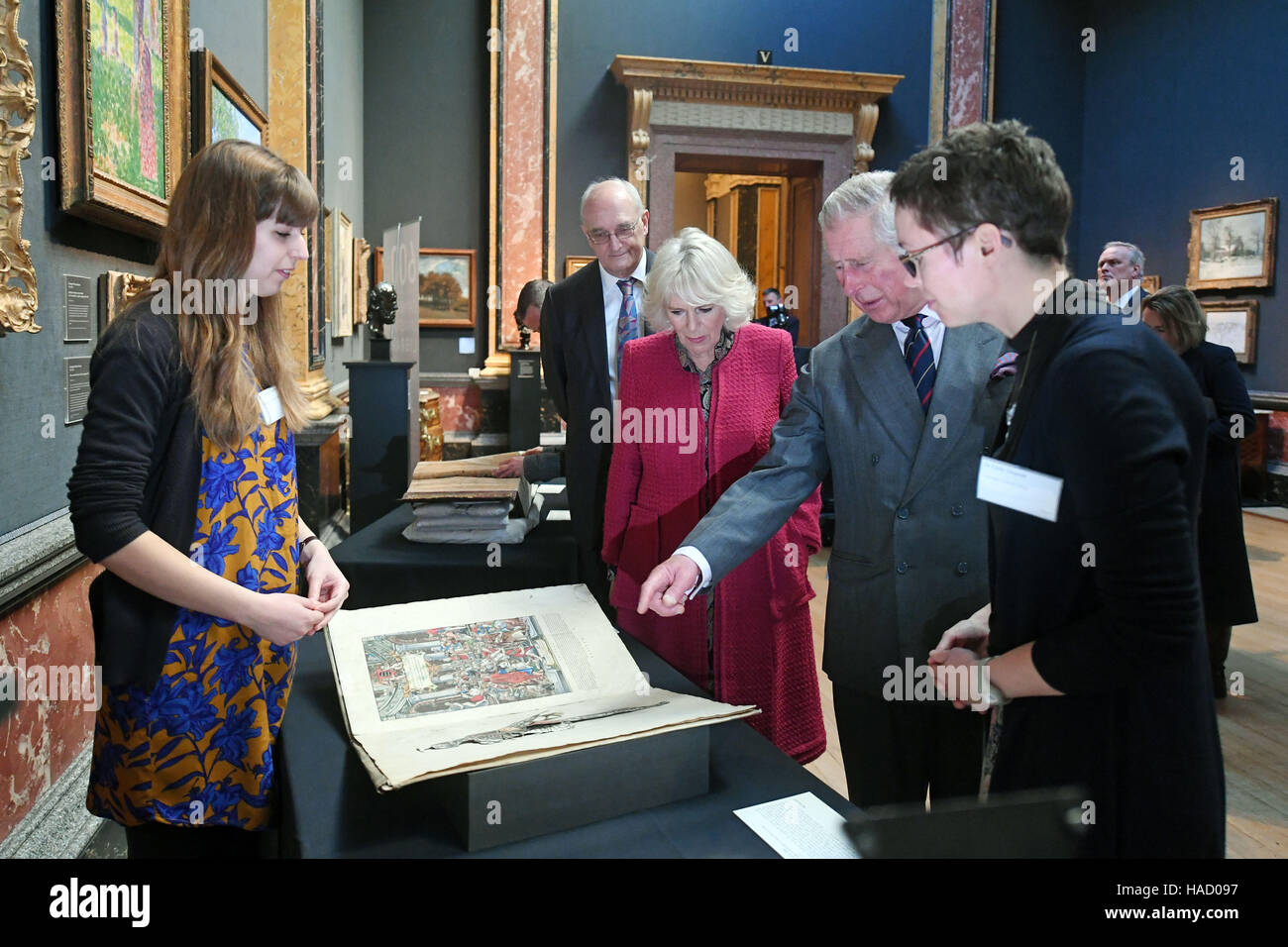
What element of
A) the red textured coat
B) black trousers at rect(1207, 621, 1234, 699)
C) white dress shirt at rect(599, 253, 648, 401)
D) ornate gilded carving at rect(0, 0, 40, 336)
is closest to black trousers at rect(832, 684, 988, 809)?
the red textured coat

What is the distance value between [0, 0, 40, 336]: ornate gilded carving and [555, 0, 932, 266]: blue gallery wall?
25.1 ft

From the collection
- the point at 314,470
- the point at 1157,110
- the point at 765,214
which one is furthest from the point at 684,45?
the point at 314,470

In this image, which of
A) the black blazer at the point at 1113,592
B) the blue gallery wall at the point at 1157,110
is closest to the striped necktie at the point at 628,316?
the black blazer at the point at 1113,592

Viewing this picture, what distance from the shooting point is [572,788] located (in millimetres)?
998

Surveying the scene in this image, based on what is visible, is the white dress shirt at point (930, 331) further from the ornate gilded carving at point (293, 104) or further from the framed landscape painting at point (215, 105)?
the ornate gilded carving at point (293, 104)

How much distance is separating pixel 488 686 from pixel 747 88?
914 centimetres

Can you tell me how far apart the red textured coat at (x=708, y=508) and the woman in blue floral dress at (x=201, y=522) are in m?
0.93

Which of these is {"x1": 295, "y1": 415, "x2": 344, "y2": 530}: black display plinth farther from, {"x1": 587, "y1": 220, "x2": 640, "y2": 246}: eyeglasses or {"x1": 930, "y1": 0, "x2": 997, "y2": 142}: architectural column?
{"x1": 930, "y1": 0, "x2": 997, "y2": 142}: architectural column

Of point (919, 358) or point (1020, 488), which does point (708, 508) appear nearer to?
point (919, 358)

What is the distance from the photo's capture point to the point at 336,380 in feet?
24.2

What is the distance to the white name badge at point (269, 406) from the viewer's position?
1439 millimetres

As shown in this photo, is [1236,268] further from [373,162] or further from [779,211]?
[373,162]

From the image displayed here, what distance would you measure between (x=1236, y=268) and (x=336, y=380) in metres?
8.24

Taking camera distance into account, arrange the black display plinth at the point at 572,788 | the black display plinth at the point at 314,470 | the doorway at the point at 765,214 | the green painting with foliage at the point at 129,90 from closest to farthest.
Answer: the black display plinth at the point at 572,788
the green painting with foliage at the point at 129,90
the black display plinth at the point at 314,470
the doorway at the point at 765,214
